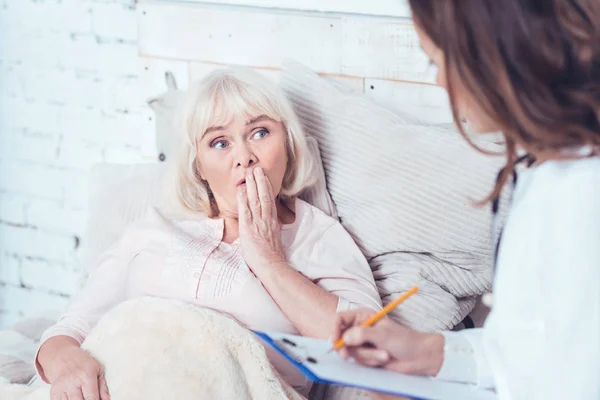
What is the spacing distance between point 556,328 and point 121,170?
131 centimetres

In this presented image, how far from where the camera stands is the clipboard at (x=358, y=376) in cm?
100

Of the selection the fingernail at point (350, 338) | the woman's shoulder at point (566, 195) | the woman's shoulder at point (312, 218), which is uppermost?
the woman's shoulder at point (566, 195)

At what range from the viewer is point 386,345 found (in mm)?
1051

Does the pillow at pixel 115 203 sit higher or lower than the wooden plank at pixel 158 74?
lower

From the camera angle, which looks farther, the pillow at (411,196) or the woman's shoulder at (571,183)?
the pillow at (411,196)

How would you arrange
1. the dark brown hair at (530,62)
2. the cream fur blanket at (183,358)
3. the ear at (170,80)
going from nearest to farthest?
the dark brown hair at (530,62)
the cream fur blanket at (183,358)
the ear at (170,80)

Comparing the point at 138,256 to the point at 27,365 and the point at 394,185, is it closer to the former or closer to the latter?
the point at 27,365

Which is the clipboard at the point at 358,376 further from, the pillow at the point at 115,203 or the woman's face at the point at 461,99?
the pillow at the point at 115,203

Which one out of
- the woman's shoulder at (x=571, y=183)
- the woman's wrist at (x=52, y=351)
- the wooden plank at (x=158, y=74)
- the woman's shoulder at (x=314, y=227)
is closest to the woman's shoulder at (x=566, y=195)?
the woman's shoulder at (x=571, y=183)

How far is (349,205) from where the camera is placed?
1667mm

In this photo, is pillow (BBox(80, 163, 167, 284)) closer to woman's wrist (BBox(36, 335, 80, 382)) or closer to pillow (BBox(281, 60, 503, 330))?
woman's wrist (BBox(36, 335, 80, 382))

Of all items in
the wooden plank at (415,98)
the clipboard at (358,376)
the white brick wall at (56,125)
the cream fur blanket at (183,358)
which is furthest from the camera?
the white brick wall at (56,125)

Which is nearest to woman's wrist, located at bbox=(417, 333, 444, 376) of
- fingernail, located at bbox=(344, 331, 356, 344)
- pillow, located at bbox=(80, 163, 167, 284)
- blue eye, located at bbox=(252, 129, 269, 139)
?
fingernail, located at bbox=(344, 331, 356, 344)

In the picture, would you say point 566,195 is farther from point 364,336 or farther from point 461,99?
point 364,336
